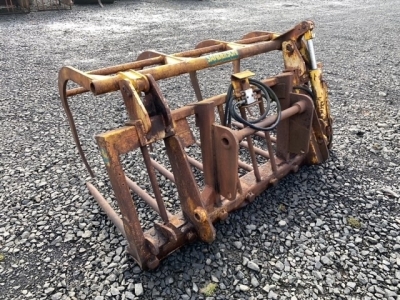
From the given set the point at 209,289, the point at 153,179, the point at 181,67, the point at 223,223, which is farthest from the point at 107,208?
the point at 181,67

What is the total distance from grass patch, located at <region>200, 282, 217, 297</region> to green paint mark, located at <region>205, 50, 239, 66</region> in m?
1.66

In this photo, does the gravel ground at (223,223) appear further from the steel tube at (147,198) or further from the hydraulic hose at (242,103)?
the hydraulic hose at (242,103)

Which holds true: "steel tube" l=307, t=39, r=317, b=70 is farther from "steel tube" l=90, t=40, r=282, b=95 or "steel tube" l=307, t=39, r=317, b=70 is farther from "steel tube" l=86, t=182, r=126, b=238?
"steel tube" l=86, t=182, r=126, b=238

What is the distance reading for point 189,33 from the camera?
1027cm

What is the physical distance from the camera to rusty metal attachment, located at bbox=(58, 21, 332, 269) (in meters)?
2.24

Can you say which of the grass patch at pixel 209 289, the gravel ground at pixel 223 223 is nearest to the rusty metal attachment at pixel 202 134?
the gravel ground at pixel 223 223

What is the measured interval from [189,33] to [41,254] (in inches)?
345

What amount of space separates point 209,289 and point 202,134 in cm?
111

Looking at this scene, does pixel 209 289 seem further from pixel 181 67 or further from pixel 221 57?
pixel 221 57

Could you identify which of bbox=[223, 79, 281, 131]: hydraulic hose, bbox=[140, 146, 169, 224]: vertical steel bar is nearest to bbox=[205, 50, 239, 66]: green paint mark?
bbox=[223, 79, 281, 131]: hydraulic hose

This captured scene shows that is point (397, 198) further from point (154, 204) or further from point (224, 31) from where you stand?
point (224, 31)

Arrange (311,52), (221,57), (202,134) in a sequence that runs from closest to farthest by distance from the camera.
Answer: (202,134)
(221,57)
(311,52)

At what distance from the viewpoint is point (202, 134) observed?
8.48ft

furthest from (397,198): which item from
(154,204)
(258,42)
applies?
(154,204)
